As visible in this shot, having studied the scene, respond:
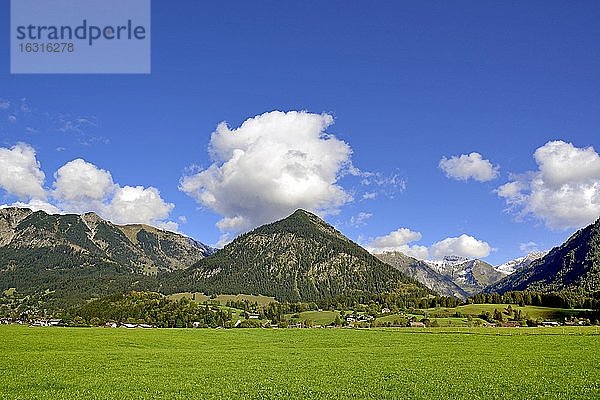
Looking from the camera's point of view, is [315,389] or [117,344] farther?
[117,344]

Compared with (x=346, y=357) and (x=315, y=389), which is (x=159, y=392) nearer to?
(x=315, y=389)

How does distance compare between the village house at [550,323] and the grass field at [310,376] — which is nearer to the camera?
the grass field at [310,376]

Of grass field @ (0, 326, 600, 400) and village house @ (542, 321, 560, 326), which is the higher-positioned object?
grass field @ (0, 326, 600, 400)

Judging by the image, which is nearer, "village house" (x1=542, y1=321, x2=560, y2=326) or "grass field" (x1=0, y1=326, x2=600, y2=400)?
"grass field" (x1=0, y1=326, x2=600, y2=400)

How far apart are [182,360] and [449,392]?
33.2m

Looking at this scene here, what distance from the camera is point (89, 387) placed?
35.2 metres

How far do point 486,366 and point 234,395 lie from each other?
2666 cm

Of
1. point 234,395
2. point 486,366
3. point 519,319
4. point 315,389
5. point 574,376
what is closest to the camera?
point 234,395

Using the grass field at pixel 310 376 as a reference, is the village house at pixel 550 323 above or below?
below

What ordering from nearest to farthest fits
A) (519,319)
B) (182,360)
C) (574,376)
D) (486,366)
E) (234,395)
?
(234,395)
(574,376)
(486,366)
(182,360)
(519,319)

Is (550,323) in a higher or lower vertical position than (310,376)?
lower

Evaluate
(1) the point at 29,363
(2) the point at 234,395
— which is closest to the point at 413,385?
(2) the point at 234,395

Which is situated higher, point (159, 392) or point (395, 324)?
point (159, 392)

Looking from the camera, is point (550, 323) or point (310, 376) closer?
point (310, 376)
